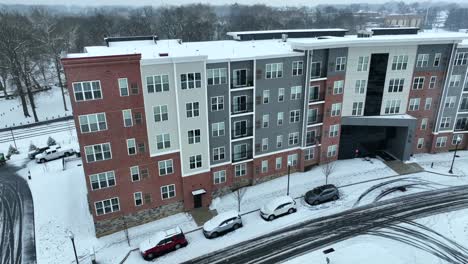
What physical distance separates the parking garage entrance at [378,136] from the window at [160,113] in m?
22.6

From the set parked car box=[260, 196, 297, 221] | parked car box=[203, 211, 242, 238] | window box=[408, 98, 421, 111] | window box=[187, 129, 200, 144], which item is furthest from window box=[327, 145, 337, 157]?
window box=[187, 129, 200, 144]

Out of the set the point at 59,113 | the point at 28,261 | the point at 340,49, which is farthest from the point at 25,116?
the point at 340,49

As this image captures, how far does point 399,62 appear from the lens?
1491 inches

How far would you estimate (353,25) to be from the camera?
478ft

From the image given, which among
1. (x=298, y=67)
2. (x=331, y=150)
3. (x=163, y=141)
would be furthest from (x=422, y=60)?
(x=163, y=141)

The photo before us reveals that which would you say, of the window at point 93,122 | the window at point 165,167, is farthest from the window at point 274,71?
the window at point 93,122

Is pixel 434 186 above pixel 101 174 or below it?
below

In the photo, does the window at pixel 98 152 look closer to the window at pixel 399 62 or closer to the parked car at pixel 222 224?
the parked car at pixel 222 224

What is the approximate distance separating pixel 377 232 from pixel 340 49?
2008cm

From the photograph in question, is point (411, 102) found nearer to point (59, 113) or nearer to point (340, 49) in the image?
point (340, 49)

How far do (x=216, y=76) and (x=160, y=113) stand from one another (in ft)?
22.0

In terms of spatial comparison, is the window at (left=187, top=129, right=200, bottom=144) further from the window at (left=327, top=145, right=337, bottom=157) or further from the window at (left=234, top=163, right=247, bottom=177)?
the window at (left=327, top=145, right=337, bottom=157)

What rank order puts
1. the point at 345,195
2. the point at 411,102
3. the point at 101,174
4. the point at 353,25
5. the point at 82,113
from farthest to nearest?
1. the point at 353,25
2. the point at 411,102
3. the point at 345,195
4. the point at 101,174
5. the point at 82,113

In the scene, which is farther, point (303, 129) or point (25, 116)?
point (25, 116)
